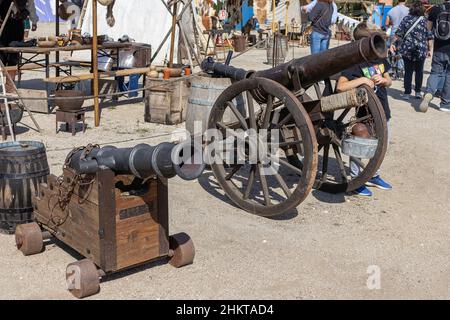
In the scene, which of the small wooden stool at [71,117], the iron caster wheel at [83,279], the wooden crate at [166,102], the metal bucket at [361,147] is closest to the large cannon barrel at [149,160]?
the iron caster wheel at [83,279]

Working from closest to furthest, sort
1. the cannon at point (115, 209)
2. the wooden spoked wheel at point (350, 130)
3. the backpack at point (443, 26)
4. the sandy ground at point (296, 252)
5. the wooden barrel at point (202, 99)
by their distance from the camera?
1. the cannon at point (115, 209)
2. the sandy ground at point (296, 252)
3. the wooden spoked wheel at point (350, 130)
4. the wooden barrel at point (202, 99)
5. the backpack at point (443, 26)

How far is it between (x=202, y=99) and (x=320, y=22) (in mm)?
6394

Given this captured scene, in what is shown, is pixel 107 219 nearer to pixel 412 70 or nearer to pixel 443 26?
pixel 443 26

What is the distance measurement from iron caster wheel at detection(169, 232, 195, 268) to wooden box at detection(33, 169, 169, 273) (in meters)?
0.10

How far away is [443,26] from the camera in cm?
1077

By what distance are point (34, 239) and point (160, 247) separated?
104 centimetres

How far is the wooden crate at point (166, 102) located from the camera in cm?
941

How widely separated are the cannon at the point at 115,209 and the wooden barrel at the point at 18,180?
47 centimetres

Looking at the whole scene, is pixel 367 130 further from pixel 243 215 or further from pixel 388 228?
pixel 243 215

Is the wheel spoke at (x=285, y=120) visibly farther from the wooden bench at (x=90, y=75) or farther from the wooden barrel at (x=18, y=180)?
the wooden bench at (x=90, y=75)

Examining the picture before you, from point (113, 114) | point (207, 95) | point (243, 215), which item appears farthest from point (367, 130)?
point (113, 114)
